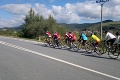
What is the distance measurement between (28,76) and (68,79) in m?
1.41

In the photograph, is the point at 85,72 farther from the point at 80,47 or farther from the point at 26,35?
the point at 26,35

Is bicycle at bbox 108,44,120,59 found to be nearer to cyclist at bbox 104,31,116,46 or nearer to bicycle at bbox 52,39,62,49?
cyclist at bbox 104,31,116,46

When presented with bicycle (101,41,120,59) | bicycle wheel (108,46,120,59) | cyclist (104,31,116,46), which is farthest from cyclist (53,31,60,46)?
bicycle wheel (108,46,120,59)

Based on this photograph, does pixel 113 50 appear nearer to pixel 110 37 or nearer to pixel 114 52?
pixel 114 52

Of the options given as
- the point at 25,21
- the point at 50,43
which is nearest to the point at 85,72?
the point at 50,43

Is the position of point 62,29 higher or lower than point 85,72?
higher

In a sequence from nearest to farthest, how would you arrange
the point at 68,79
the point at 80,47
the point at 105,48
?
the point at 68,79 → the point at 105,48 → the point at 80,47

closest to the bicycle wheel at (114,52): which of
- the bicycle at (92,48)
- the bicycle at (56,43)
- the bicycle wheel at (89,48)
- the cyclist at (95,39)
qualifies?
the bicycle at (92,48)

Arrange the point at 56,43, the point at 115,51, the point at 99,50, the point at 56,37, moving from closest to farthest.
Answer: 1. the point at 115,51
2. the point at 99,50
3. the point at 56,43
4. the point at 56,37

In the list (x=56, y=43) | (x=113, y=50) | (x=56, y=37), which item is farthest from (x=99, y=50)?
(x=56, y=37)

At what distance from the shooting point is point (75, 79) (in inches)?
280

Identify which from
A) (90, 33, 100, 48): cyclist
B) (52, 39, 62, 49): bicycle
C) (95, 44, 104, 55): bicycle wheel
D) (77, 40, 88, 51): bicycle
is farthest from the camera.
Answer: (52, 39, 62, 49): bicycle

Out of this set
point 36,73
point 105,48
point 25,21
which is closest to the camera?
point 36,73

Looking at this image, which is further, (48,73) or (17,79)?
(48,73)
